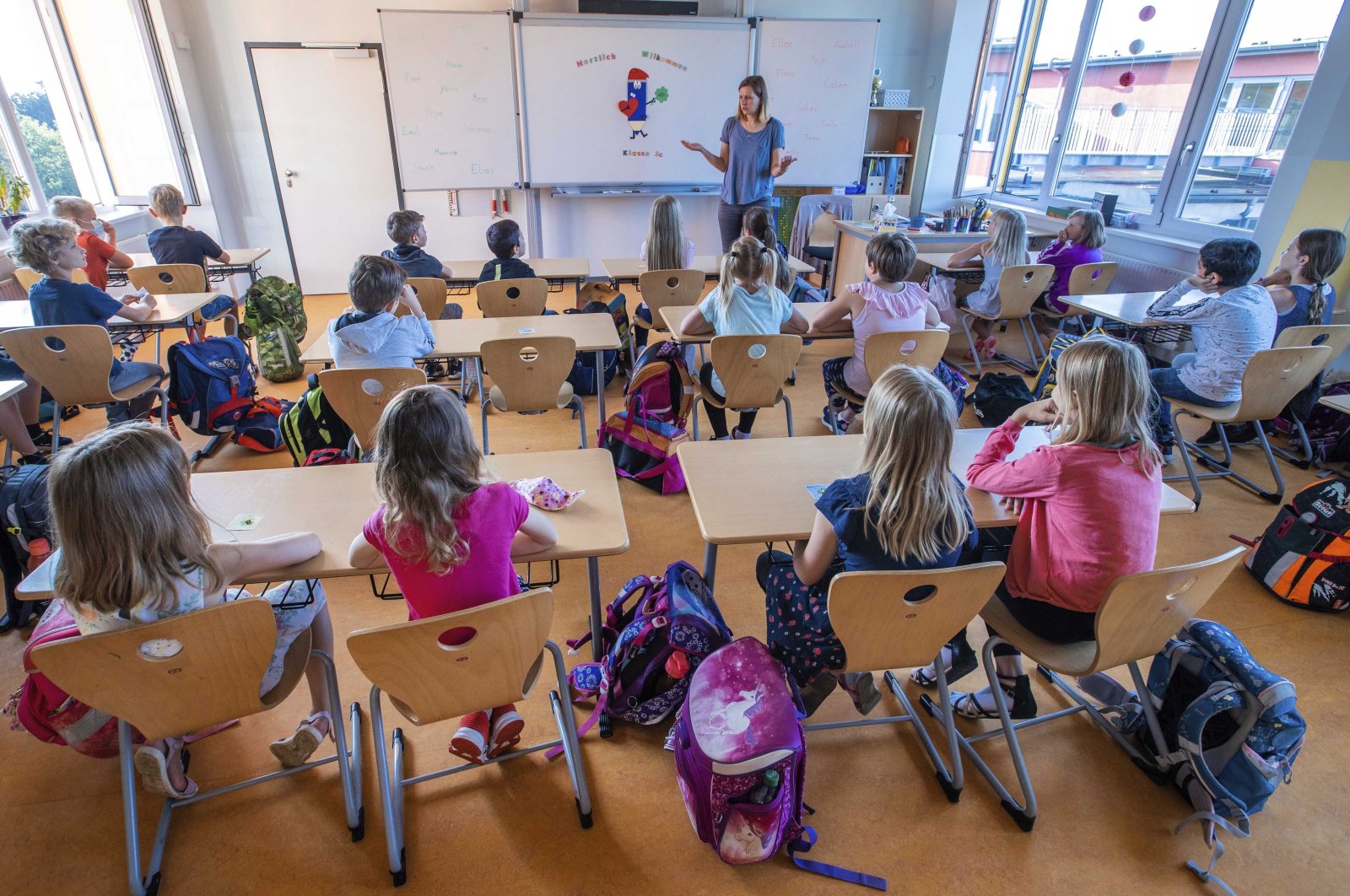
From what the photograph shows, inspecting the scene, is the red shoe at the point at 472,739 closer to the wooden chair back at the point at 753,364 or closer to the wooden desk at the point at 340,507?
the wooden desk at the point at 340,507

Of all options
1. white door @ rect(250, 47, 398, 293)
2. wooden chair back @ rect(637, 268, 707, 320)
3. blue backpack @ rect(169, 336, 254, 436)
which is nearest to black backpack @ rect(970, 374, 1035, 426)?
wooden chair back @ rect(637, 268, 707, 320)

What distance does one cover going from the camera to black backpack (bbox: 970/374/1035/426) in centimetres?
352

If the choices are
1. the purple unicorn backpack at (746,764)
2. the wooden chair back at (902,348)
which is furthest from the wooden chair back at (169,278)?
the purple unicorn backpack at (746,764)

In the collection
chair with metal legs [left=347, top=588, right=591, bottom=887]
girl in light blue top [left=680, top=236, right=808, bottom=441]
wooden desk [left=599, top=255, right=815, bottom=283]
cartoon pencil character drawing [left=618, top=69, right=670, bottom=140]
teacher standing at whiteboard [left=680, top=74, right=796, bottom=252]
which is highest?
cartoon pencil character drawing [left=618, top=69, right=670, bottom=140]

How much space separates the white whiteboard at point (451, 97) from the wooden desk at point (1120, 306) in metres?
4.48

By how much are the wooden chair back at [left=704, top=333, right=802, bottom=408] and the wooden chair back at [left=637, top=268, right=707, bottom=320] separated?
1.00m

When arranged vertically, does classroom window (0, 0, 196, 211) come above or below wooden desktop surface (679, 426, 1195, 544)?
above

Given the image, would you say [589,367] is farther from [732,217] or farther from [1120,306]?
[1120,306]

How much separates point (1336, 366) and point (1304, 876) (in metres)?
3.27

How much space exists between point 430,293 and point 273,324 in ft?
4.18

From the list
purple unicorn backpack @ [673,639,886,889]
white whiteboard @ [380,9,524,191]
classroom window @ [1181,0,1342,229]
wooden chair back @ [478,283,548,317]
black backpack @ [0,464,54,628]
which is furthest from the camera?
white whiteboard @ [380,9,524,191]

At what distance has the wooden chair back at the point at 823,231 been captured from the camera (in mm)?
6098

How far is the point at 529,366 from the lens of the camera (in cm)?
279

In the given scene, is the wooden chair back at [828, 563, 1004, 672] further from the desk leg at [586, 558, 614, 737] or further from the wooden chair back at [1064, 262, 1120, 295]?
the wooden chair back at [1064, 262, 1120, 295]
